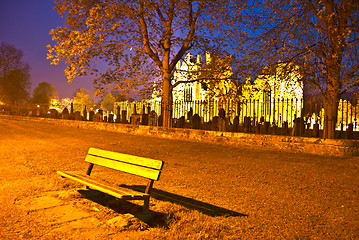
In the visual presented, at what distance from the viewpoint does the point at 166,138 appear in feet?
47.2

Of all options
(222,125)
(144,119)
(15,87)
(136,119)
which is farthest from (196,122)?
(15,87)

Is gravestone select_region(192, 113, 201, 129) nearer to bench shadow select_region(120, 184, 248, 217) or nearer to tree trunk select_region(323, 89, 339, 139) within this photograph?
tree trunk select_region(323, 89, 339, 139)

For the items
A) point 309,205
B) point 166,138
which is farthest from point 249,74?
point 309,205

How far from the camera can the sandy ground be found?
12.1ft

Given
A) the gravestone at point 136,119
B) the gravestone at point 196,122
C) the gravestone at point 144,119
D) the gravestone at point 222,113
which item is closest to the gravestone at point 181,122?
the gravestone at point 196,122

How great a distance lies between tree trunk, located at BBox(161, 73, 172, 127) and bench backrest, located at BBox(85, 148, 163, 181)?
391 inches

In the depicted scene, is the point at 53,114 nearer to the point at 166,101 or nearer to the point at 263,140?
the point at 166,101

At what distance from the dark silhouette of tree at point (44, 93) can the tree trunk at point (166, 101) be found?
61259mm

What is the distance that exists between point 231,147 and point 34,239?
29.4 ft

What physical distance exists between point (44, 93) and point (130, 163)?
73.2m

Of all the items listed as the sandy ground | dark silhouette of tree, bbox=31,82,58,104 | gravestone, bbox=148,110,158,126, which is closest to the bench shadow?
the sandy ground

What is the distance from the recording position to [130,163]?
15.0 feet

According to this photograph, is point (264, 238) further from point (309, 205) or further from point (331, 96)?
point (331, 96)

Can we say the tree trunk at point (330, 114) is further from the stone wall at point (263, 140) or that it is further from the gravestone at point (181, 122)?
the gravestone at point (181, 122)
